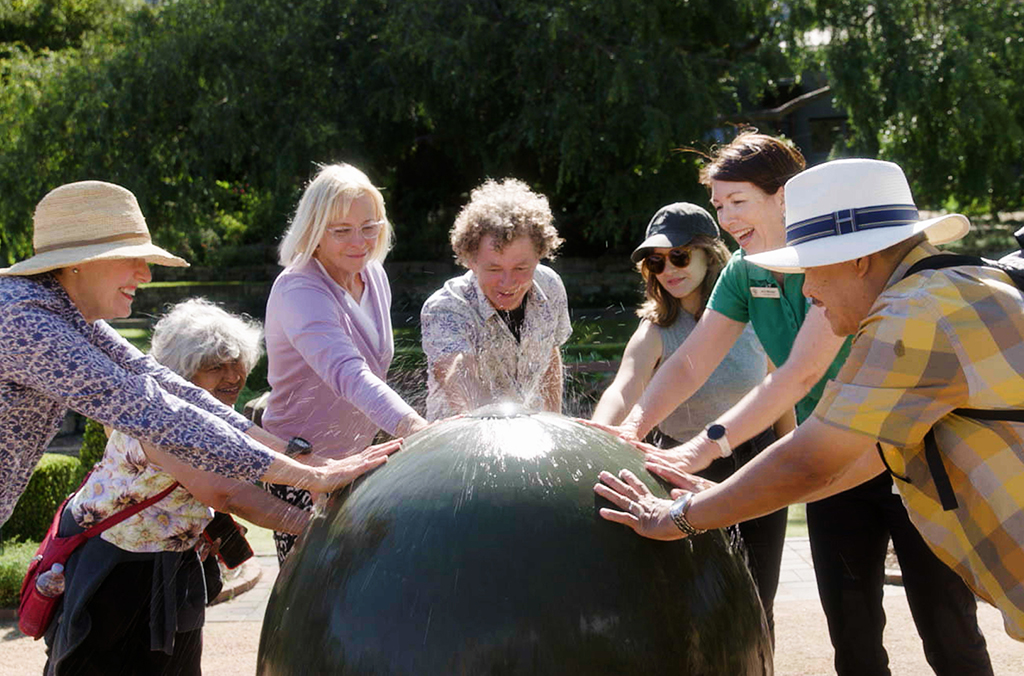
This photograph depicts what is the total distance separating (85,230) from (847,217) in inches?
89.8

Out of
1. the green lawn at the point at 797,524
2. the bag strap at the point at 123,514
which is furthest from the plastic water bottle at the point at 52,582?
the green lawn at the point at 797,524

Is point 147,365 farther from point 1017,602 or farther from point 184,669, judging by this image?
point 1017,602

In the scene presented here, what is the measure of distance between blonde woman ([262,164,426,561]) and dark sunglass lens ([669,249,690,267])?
130 cm

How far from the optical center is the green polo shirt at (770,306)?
158 inches

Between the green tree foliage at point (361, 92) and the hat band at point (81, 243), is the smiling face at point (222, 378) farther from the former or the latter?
the green tree foliage at point (361, 92)

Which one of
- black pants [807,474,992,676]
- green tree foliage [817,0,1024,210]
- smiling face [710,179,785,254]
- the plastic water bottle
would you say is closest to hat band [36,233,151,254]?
the plastic water bottle

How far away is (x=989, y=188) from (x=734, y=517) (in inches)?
789

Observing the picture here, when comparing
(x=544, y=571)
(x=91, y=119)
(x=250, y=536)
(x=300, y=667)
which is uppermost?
(x=91, y=119)

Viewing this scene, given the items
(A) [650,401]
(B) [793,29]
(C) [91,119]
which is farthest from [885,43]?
(A) [650,401]

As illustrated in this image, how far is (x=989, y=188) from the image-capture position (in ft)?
67.4

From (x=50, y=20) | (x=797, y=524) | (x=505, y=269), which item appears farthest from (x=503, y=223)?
(x=50, y=20)

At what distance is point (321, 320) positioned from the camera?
388cm

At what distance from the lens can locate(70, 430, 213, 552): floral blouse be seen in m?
3.58

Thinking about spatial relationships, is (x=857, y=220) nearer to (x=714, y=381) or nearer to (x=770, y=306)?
(x=770, y=306)
